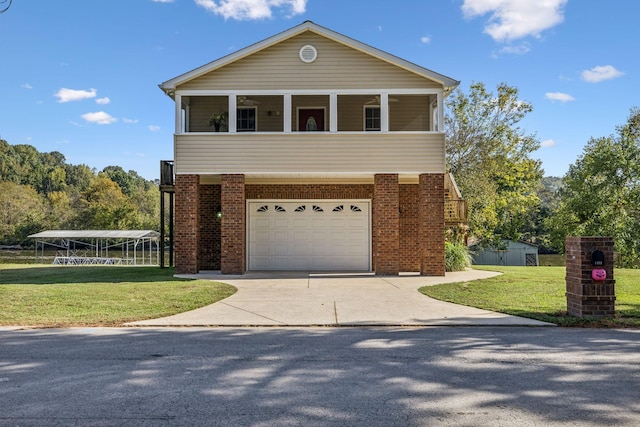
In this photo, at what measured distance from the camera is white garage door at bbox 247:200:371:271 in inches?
657

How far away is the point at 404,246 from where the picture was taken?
16594 mm

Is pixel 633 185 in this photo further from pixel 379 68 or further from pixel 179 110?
pixel 179 110

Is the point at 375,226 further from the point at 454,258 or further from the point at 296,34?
the point at 296,34

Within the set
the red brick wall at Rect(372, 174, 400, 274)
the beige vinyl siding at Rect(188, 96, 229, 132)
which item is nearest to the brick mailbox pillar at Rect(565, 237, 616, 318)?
the red brick wall at Rect(372, 174, 400, 274)

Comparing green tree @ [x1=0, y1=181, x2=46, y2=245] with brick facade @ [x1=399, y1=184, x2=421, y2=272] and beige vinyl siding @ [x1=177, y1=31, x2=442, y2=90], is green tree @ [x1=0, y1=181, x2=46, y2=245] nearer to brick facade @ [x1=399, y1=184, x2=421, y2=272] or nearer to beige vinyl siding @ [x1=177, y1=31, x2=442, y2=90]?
beige vinyl siding @ [x1=177, y1=31, x2=442, y2=90]

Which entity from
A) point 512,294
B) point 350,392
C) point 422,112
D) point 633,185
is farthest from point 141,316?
point 633,185

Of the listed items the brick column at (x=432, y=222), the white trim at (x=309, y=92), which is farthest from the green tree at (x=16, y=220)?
the brick column at (x=432, y=222)

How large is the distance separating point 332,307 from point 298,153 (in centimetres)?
650

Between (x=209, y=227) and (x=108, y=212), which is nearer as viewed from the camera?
(x=209, y=227)

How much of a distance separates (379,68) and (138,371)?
12071 millimetres

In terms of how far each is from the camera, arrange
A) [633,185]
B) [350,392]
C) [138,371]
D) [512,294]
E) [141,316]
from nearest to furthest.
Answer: [350,392]
[138,371]
[141,316]
[512,294]
[633,185]

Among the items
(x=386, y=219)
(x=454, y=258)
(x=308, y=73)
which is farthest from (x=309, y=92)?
(x=454, y=258)

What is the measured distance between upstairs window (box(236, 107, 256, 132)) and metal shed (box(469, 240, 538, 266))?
2351cm

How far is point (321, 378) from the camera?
15.6 ft
